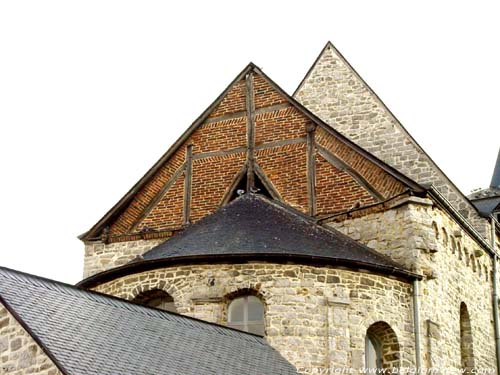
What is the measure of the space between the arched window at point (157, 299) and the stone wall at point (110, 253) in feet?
10.9

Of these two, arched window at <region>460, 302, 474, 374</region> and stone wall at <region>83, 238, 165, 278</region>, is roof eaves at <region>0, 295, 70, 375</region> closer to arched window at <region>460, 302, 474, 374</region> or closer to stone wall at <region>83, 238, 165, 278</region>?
stone wall at <region>83, 238, 165, 278</region>

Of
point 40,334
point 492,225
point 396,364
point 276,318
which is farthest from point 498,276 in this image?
point 40,334

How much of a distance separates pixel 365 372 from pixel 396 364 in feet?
2.54

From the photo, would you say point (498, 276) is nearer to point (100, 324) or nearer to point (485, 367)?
point (485, 367)

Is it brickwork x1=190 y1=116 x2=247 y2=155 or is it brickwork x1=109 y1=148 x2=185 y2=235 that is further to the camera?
brickwork x1=109 y1=148 x2=185 y2=235

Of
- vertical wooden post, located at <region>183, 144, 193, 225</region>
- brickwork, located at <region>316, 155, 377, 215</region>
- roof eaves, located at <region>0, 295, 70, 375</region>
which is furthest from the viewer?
vertical wooden post, located at <region>183, 144, 193, 225</region>

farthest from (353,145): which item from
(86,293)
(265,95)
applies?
(86,293)

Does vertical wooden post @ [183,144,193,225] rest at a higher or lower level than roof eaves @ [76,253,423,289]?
higher

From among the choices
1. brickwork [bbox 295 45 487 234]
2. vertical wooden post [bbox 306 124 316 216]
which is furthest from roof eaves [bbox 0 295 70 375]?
brickwork [bbox 295 45 487 234]

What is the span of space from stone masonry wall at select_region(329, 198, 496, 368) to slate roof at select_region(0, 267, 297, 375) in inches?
156

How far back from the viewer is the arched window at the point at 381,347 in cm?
1725

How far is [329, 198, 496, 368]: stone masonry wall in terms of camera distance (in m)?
18.0

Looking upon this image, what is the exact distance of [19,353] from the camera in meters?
11.4

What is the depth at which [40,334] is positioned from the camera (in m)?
11.5
